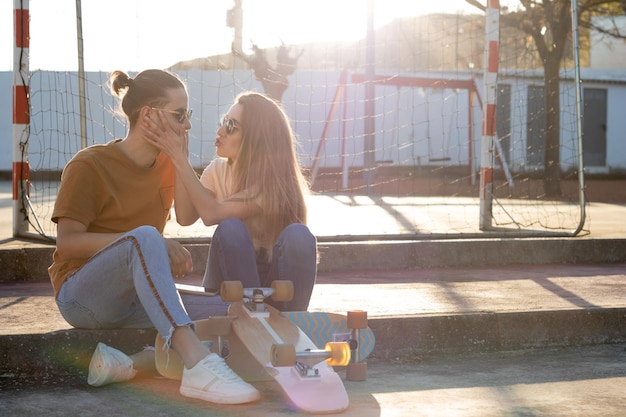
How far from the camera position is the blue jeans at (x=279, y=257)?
4238mm

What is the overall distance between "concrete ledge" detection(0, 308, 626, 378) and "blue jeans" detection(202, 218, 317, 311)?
0.48m

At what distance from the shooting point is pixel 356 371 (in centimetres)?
410

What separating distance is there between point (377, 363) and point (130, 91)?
1595 mm

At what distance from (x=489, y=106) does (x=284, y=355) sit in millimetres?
5525

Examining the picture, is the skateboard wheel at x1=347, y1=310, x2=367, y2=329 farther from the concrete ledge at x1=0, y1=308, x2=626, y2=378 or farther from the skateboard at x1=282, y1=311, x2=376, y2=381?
the concrete ledge at x1=0, y1=308, x2=626, y2=378

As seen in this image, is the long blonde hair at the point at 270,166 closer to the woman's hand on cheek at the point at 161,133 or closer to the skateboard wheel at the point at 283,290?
A: the woman's hand on cheek at the point at 161,133

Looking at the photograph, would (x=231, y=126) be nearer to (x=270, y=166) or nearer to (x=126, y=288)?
(x=270, y=166)

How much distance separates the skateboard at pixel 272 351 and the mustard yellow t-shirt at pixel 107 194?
1.76 ft

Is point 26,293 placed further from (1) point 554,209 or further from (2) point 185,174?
(1) point 554,209

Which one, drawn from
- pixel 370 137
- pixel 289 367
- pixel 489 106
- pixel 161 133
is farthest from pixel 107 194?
pixel 370 137

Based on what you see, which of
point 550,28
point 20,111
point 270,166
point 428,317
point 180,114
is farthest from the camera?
point 550,28

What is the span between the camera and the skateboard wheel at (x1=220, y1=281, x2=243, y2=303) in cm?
385

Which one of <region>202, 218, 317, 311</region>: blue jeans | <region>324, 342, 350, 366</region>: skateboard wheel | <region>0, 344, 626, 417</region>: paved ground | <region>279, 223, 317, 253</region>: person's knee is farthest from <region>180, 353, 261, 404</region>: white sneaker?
<region>279, 223, 317, 253</region>: person's knee

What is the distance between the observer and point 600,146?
28.8m
